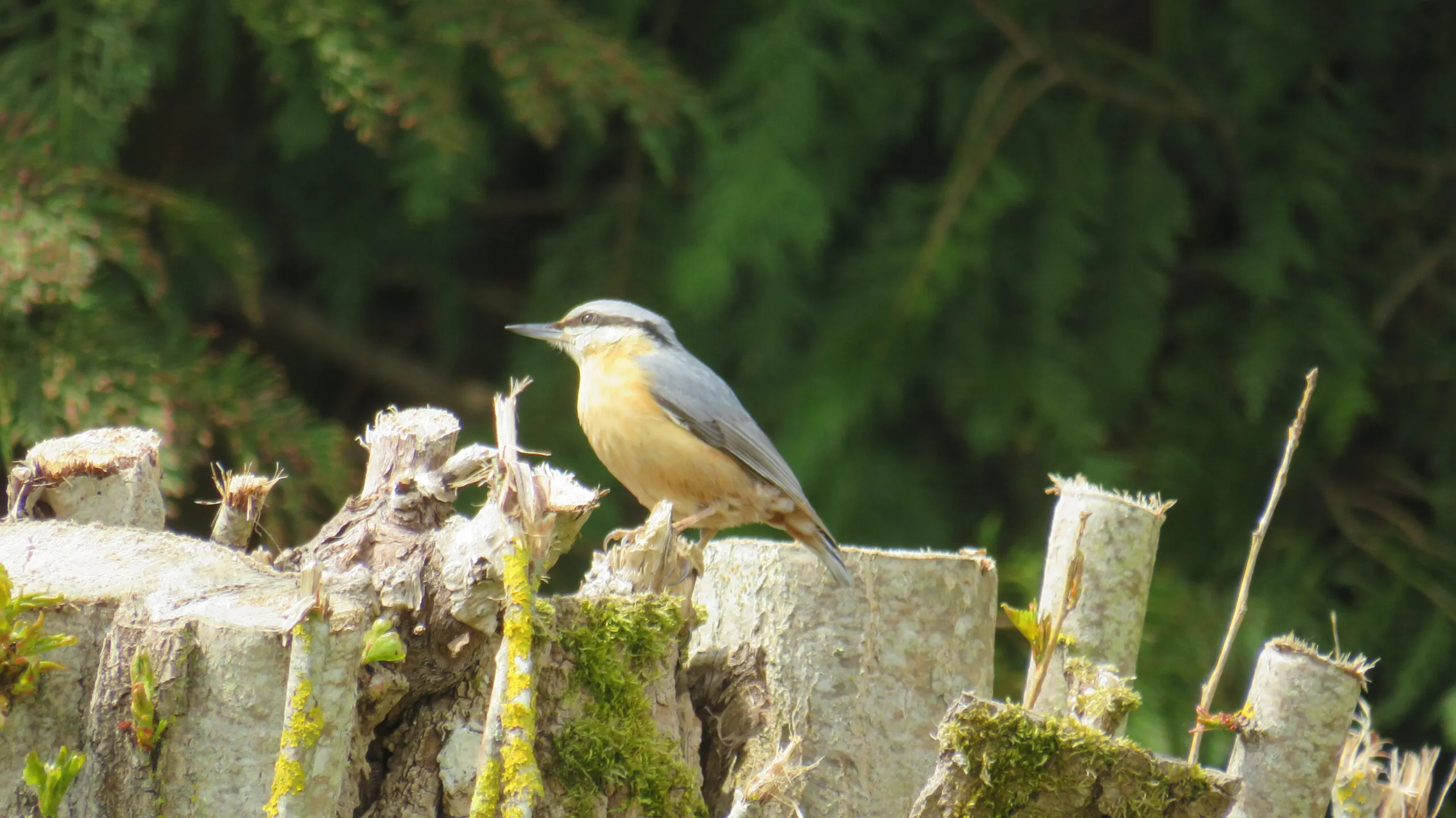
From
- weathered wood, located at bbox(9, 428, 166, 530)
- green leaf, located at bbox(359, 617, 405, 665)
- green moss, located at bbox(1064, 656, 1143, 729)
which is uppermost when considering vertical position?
green moss, located at bbox(1064, 656, 1143, 729)

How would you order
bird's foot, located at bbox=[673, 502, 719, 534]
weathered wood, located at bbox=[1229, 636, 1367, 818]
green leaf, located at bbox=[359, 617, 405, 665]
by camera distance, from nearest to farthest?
green leaf, located at bbox=[359, 617, 405, 665]
weathered wood, located at bbox=[1229, 636, 1367, 818]
bird's foot, located at bbox=[673, 502, 719, 534]

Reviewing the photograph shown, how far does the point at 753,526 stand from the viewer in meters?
4.05

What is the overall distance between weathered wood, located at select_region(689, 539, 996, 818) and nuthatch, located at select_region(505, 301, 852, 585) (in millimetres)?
961

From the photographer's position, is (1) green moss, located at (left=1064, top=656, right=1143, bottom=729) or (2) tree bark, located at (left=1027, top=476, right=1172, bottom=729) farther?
(2) tree bark, located at (left=1027, top=476, right=1172, bottom=729)

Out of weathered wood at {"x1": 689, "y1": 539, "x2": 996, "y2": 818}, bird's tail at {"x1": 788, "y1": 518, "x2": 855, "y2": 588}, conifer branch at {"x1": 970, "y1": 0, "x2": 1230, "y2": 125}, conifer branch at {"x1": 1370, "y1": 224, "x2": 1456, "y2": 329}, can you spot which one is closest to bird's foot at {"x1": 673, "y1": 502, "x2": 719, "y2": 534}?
bird's tail at {"x1": 788, "y1": 518, "x2": 855, "y2": 588}

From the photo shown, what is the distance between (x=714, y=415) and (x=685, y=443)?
0.38 feet

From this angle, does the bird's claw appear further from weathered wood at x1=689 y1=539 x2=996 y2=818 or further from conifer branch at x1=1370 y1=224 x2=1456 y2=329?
conifer branch at x1=1370 y1=224 x2=1456 y2=329

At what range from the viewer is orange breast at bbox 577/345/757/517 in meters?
3.11

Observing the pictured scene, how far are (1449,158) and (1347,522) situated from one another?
116 centimetres

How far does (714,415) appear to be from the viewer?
10.4 feet

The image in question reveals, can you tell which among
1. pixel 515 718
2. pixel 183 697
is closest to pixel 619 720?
pixel 515 718

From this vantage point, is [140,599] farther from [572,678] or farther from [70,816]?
[572,678]

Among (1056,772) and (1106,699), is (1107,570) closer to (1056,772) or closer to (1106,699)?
(1106,699)

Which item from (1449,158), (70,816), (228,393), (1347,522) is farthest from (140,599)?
(1449,158)
